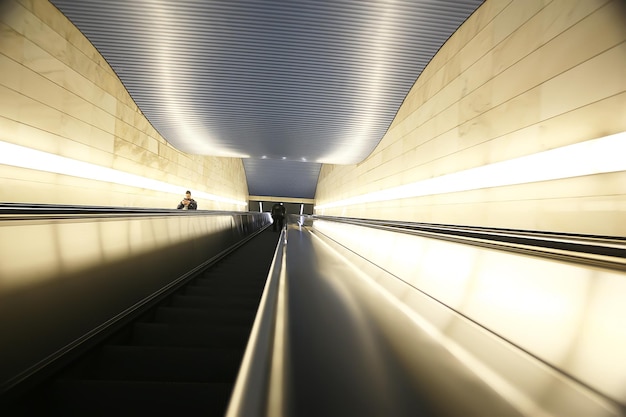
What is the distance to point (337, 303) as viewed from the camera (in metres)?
1.83

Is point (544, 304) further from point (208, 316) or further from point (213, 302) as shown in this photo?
point (213, 302)

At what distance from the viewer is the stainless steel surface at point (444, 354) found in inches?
34.2

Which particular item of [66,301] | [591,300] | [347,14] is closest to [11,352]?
[66,301]

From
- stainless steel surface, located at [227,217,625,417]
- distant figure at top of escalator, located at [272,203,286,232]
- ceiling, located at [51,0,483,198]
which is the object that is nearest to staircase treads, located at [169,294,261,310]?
stainless steel surface, located at [227,217,625,417]

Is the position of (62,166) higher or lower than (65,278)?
higher

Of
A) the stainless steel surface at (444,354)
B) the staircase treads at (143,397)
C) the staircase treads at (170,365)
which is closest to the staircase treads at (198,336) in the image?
the staircase treads at (170,365)

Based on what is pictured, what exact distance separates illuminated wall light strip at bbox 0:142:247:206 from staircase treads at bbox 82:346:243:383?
582cm

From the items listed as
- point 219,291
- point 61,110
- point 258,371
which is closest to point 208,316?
point 219,291

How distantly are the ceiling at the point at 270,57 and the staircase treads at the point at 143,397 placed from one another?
668 centimetres

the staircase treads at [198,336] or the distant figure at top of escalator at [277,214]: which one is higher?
the distant figure at top of escalator at [277,214]

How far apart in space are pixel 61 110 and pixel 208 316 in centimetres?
687

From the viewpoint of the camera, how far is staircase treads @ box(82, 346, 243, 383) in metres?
1.67

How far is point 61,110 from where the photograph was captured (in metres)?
6.72

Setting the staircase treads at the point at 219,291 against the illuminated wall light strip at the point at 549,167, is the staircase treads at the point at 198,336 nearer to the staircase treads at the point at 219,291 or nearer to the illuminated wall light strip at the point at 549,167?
the staircase treads at the point at 219,291
